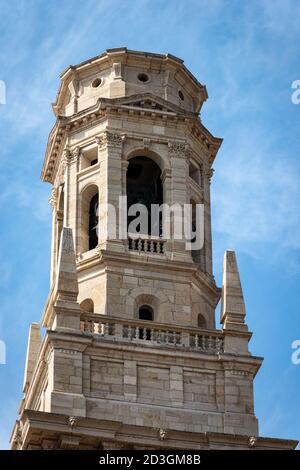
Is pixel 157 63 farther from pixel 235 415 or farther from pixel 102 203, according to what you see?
pixel 235 415

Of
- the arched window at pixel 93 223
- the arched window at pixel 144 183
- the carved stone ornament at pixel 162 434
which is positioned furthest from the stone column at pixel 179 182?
the carved stone ornament at pixel 162 434

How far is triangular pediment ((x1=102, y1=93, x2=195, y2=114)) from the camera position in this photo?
224 feet

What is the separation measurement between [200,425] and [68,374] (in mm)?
4570

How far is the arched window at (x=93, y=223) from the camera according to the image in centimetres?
6669

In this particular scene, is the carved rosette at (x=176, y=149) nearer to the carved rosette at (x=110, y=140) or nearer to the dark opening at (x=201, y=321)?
the carved rosette at (x=110, y=140)

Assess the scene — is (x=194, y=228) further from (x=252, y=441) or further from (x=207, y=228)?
(x=252, y=441)

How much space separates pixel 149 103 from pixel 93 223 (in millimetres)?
5060

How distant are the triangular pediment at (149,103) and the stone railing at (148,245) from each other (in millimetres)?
5358

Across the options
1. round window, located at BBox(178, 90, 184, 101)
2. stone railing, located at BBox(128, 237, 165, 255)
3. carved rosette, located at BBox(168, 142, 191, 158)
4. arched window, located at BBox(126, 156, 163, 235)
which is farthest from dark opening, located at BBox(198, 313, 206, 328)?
round window, located at BBox(178, 90, 184, 101)

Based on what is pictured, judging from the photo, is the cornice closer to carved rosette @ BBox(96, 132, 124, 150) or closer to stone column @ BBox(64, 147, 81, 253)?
carved rosette @ BBox(96, 132, 124, 150)

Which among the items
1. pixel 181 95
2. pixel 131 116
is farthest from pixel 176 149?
pixel 181 95

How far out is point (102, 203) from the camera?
65812mm

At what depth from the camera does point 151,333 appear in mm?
62844
